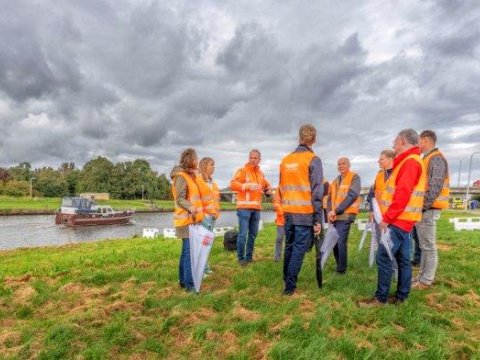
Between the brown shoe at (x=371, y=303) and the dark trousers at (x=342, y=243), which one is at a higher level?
the dark trousers at (x=342, y=243)

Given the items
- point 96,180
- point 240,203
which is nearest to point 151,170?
point 96,180

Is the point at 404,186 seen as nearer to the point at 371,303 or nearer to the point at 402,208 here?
the point at 402,208

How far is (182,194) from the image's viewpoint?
17.8ft

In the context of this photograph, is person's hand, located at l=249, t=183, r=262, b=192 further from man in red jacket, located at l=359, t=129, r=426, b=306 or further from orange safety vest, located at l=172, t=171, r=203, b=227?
man in red jacket, located at l=359, t=129, r=426, b=306

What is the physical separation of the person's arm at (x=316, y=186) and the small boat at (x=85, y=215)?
48742 millimetres

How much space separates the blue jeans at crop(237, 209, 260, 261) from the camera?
7395mm

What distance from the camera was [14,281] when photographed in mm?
6367

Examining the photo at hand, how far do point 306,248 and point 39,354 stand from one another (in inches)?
137

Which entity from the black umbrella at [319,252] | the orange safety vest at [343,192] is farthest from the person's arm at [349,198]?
the black umbrella at [319,252]

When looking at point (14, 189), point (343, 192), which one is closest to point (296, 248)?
point (343, 192)

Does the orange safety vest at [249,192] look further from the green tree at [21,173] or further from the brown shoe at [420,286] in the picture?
the green tree at [21,173]

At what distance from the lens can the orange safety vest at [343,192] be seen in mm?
6722

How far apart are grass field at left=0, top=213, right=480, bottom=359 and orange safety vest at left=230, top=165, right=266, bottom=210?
1367 mm

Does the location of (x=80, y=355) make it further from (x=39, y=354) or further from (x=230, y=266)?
(x=230, y=266)
